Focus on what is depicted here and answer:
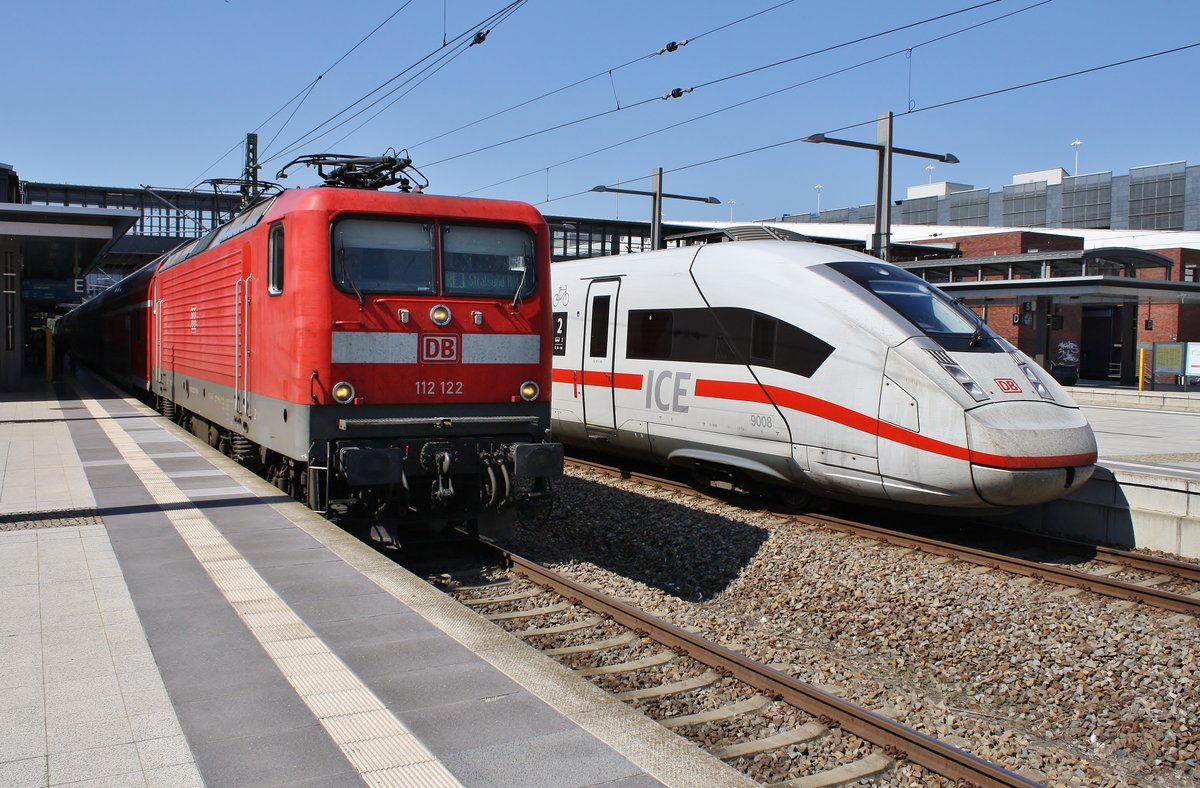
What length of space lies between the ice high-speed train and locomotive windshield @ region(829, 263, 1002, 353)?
22 millimetres

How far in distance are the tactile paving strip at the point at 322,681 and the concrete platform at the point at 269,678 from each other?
12 millimetres

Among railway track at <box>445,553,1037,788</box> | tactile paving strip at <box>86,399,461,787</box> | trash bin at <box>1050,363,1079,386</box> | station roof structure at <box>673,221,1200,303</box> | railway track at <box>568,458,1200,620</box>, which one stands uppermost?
station roof structure at <box>673,221,1200,303</box>

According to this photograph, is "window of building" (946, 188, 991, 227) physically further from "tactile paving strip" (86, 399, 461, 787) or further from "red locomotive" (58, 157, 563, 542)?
"tactile paving strip" (86, 399, 461, 787)

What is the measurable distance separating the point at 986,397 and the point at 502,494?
4.50 m

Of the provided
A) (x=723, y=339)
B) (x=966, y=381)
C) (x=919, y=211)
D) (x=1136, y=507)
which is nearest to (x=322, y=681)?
(x=966, y=381)

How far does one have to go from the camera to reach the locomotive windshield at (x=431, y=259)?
809 cm

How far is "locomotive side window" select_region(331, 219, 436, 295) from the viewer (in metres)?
8.02

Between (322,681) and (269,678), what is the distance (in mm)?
269

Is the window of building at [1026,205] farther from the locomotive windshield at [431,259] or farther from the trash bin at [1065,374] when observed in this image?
the locomotive windshield at [431,259]

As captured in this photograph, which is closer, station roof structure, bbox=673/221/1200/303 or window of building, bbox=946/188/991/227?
station roof structure, bbox=673/221/1200/303

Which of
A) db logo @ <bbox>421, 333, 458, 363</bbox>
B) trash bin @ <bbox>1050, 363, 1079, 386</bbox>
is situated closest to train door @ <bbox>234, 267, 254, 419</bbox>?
db logo @ <bbox>421, 333, 458, 363</bbox>

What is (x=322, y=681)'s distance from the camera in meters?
4.86

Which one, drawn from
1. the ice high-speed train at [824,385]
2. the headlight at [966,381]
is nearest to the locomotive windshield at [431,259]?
the ice high-speed train at [824,385]

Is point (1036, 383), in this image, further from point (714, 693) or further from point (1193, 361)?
point (1193, 361)
